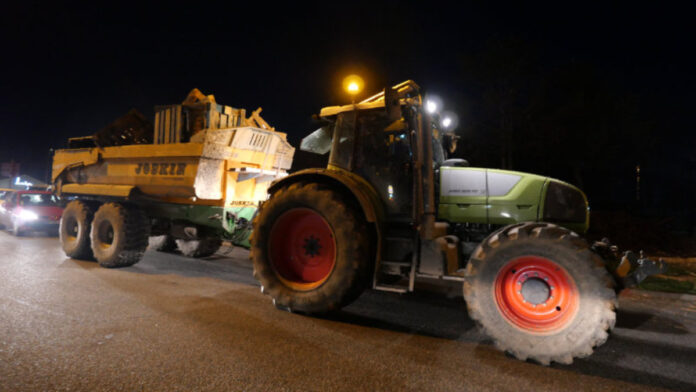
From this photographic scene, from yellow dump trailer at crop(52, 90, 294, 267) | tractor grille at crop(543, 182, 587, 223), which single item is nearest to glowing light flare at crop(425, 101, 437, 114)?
tractor grille at crop(543, 182, 587, 223)

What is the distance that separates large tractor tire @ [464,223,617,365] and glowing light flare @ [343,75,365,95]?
2487mm

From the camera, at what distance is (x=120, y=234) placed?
23.3ft

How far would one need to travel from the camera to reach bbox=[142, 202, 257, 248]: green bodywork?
6828mm

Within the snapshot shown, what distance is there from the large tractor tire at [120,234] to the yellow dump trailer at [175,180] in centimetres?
2

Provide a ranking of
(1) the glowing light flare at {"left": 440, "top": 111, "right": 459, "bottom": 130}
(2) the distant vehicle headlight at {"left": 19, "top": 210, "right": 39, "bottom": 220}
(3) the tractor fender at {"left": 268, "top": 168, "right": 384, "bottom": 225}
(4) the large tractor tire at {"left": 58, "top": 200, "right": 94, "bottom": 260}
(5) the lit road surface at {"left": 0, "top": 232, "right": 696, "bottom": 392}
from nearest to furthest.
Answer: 1. (5) the lit road surface at {"left": 0, "top": 232, "right": 696, "bottom": 392}
2. (3) the tractor fender at {"left": 268, "top": 168, "right": 384, "bottom": 225}
3. (1) the glowing light flare at {"left": 440, "top": 111, "right": 459, "bottom": 130}
4. (4) the large tractor tire at {"left": 58, "top": 200, "right": 94, "bottom": 260}
5. (2) the distant vehicle headlight at {"left": 19, "top": 210, "right": 39, "bottom": 220}

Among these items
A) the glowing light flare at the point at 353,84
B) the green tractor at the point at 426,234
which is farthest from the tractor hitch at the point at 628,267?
the glowing light flare at the point at 353,84

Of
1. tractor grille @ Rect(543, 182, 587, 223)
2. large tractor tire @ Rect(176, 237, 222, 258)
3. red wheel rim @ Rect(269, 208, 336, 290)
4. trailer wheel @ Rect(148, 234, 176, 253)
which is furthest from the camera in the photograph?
trailer wheel @ Rect(148, 234, 176, 253)

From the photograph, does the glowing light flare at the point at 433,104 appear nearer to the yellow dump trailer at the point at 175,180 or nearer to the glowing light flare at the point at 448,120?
the glowing light flare at the point at 448,120

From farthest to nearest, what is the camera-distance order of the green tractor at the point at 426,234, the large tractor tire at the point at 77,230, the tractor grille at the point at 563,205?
the large tractor tire at the point at 77,230, the tractor grille at the point at 563,205, the green tractor at the point at 426,234

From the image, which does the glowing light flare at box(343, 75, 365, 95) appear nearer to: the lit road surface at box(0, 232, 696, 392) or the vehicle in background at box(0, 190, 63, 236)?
the lit road surface at box(0, 232, 696, 392)

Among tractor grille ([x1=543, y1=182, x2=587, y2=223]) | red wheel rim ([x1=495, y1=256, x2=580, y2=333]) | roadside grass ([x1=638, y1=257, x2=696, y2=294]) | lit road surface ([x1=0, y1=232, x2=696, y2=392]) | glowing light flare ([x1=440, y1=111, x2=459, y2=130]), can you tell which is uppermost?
glowing light flare ([x1=440, y1=111, x2=459, y2=130])

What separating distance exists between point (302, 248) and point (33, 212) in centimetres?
1152

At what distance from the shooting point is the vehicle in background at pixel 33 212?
1186cm

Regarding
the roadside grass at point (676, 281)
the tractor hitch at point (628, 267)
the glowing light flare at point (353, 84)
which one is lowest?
the roadside grass at point (676, 281)
